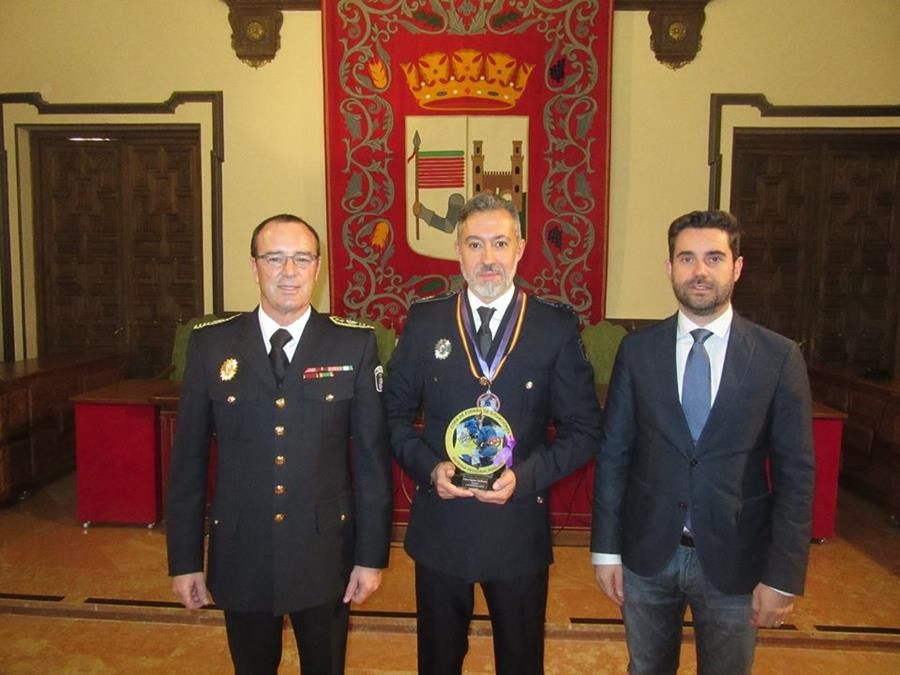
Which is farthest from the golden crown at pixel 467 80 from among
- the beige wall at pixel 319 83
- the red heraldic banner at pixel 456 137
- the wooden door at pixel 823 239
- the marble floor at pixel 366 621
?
the marble floor at pixel 366 621

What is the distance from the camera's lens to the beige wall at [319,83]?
502 cm

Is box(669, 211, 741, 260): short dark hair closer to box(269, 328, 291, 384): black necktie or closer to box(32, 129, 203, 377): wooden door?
box(269, 328, 291, 384): black necktie

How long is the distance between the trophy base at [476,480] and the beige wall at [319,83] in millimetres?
3857

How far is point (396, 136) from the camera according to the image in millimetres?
5082

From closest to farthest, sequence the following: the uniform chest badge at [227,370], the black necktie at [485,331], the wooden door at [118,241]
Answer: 1. the uniform chest badge at [227,370]
2. the black necktie at [485,331]
3. the wooden door at [118,241]

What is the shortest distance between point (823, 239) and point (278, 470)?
203 inches

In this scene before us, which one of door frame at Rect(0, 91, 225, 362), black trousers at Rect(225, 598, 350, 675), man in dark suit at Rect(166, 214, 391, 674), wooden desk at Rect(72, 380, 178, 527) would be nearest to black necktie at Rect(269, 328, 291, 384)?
man in dark suit at Rect(166, 214, 391, 674)

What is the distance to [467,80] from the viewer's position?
501 cm

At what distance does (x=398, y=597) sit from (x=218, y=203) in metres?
3.55

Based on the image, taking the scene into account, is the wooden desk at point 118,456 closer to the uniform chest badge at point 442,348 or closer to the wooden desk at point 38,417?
the wooden desk at point 38,417

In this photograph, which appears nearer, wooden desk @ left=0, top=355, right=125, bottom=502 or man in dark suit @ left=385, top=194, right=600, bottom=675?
man in dark suit @ left=385, top=194, right=600, bottom=675

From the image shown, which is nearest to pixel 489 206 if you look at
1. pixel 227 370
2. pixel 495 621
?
pixel 227 370

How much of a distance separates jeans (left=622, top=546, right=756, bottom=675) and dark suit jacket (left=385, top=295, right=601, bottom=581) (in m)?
0.27

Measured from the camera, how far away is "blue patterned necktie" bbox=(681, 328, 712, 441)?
1617 millimetres
